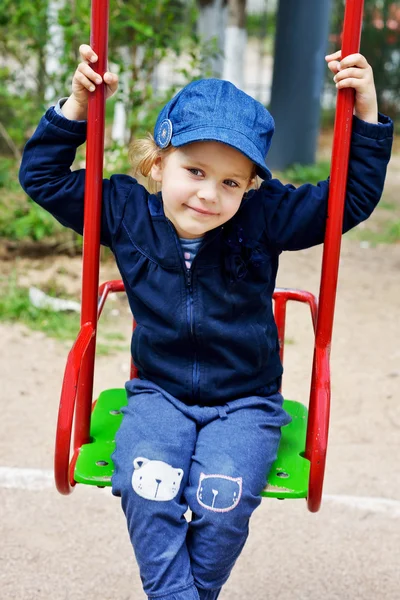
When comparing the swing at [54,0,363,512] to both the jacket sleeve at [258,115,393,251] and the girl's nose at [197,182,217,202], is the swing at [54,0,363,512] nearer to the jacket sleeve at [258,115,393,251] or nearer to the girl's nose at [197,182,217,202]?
the jacket sleeve at [258,115,393,251]

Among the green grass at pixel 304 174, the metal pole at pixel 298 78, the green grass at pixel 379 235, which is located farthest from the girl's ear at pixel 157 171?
the metal pole at pixel 298 78

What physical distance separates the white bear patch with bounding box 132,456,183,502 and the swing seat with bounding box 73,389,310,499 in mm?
94

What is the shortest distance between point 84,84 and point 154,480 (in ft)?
3.04

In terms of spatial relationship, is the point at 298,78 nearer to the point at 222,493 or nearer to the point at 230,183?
the point at 230,183

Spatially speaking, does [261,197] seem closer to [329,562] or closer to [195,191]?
[195,191]

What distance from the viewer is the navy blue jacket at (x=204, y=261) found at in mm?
2115

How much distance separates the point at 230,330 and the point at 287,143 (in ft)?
25.9

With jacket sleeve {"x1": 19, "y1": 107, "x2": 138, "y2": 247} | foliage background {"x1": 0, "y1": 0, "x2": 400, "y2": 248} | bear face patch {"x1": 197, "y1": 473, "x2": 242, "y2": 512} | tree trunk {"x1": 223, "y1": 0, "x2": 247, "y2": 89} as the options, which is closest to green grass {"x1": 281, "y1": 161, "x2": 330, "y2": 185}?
tree trunk {"x1": 223, "y1": 0, "x2": 247, "y2": 89}

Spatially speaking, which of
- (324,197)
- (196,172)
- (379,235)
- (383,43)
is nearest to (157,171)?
(196,172)

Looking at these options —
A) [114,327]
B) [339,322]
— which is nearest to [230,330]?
[114,327]

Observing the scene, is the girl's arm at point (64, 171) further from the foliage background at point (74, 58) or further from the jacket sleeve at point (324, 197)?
the foliage background at point (74, 58)

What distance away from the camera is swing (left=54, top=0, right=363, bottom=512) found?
6.41 ft

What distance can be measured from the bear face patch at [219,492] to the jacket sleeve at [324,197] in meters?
0.61

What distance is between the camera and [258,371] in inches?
85.7
